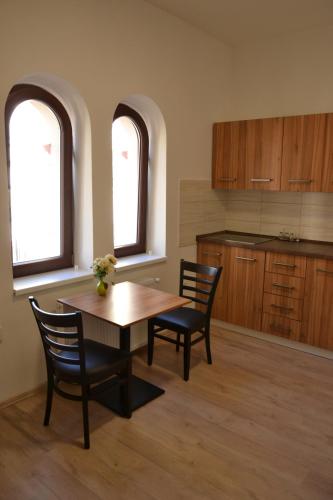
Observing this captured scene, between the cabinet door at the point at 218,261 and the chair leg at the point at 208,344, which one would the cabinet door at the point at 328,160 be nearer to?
the cabinet door at the point at 218,261

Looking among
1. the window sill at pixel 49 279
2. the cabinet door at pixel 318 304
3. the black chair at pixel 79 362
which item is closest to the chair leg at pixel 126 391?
the black chair at pixel 79 362

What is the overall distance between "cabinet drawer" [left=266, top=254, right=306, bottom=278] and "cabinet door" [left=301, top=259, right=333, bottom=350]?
60 millimetres

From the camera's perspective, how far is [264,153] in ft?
12.3

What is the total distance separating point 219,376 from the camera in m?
3.08

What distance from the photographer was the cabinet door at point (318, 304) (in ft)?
10.9

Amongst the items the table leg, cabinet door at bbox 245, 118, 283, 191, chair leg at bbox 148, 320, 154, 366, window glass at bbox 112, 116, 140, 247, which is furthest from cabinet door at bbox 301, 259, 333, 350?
window glass at bbox 112, 116, 140, 247

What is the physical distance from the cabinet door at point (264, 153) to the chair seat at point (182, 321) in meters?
1.45

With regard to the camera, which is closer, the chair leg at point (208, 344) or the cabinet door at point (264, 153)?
the chair leg at point (208, 344)

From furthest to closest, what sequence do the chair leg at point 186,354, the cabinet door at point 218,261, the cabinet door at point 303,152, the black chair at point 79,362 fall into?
the cabinet door at point 218,261
the cabinet door at point 303,152
the chair leg at point 186,354
the black chair at point 79,362

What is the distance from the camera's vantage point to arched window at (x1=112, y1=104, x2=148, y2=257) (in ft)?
11.4

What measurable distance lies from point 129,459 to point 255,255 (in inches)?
83.8

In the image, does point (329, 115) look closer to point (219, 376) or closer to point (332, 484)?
point (219, 376)

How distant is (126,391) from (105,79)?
2188mm

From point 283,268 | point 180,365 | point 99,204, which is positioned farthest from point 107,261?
point 283,268
